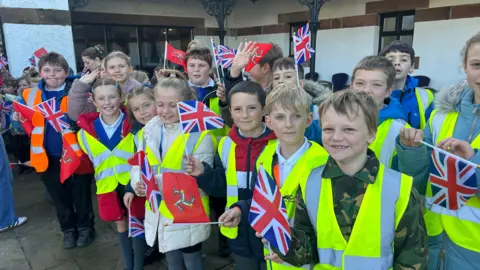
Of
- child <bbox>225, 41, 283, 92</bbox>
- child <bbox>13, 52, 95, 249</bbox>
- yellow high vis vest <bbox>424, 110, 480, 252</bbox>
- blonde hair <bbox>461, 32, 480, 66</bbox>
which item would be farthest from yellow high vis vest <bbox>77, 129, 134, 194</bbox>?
blonde hair <bbox>461, 32, 480, 66</bbox>

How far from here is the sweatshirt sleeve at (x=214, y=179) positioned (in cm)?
220

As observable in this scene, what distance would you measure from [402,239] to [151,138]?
69.4 inches

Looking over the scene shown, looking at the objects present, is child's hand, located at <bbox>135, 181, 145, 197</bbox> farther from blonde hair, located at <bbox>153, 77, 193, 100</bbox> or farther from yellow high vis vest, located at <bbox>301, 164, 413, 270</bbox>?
yellow high vis vest, located at <bbox>301, 164, 413, 270</bbox>

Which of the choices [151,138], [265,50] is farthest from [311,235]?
[265,50]

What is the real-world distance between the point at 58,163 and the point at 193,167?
205 cm

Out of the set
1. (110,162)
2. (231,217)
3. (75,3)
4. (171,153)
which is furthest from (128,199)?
(75,3)

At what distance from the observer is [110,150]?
9.48 feet

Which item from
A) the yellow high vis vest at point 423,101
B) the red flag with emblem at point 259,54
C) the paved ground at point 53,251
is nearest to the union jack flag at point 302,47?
the red flag with emblem at point 259,54

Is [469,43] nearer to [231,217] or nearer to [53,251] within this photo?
[231,217]

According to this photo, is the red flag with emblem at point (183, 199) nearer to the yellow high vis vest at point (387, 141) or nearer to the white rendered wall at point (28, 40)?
the yellow high vis vest at point (387, 141)

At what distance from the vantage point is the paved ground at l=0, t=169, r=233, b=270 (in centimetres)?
327

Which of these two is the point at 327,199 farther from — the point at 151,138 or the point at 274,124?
the point at 151,138

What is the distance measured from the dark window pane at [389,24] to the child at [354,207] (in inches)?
281

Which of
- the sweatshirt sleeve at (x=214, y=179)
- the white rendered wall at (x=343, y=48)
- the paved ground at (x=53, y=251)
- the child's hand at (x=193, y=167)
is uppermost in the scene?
the white rendered wall at (x=343, y=48)
